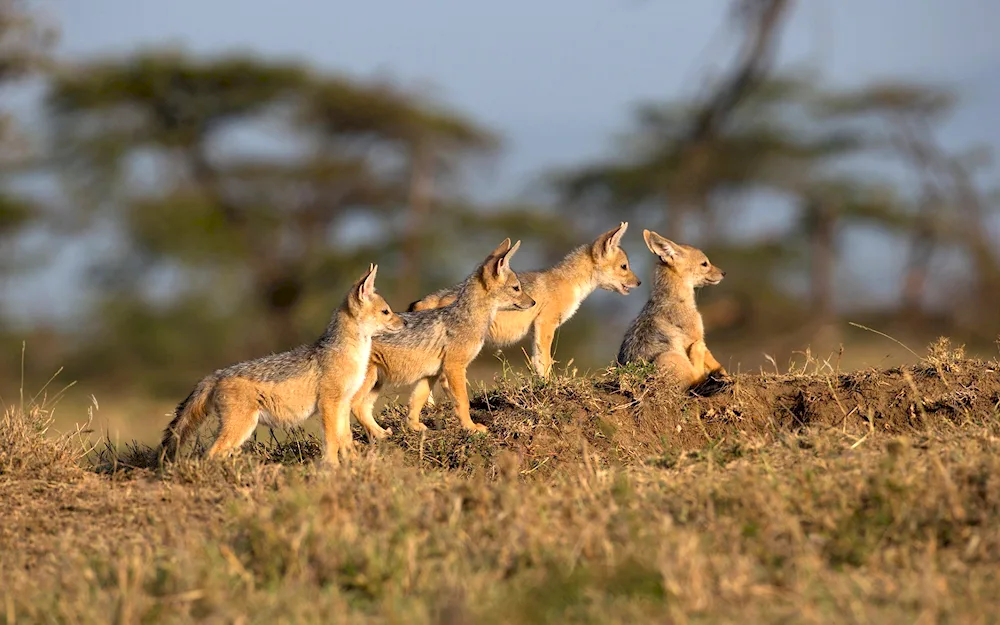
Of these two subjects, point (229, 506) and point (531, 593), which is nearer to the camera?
point (531, 593)

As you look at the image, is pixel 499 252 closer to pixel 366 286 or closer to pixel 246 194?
pixel 366 286

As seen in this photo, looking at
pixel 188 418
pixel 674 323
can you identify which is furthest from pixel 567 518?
pixel 674 323

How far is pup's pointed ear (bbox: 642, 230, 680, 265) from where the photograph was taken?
1073cm

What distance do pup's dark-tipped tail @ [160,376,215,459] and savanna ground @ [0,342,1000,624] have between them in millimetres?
241

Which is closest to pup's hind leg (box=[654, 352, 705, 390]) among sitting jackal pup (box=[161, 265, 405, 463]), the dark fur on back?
the dark fur on back

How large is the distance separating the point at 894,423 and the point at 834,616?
3805 mm

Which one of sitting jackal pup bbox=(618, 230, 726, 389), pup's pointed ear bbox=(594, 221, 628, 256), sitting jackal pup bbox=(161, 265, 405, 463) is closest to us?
sitting jackal pup bbox=(161, 265, 405, 463)

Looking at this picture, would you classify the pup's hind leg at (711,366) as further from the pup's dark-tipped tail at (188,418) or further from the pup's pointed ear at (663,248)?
the pup's dark-tipped tail at (188,418)

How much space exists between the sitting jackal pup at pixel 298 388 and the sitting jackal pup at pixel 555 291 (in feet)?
5.22

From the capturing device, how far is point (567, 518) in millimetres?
6324

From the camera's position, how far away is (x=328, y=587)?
5.77m

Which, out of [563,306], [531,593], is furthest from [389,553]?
[563,306]

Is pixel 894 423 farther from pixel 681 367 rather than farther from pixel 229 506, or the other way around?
pixel 229 506

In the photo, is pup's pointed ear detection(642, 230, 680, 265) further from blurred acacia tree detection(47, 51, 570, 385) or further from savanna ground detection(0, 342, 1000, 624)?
blurred acacia tree detection(47, 51, 570, 385)
